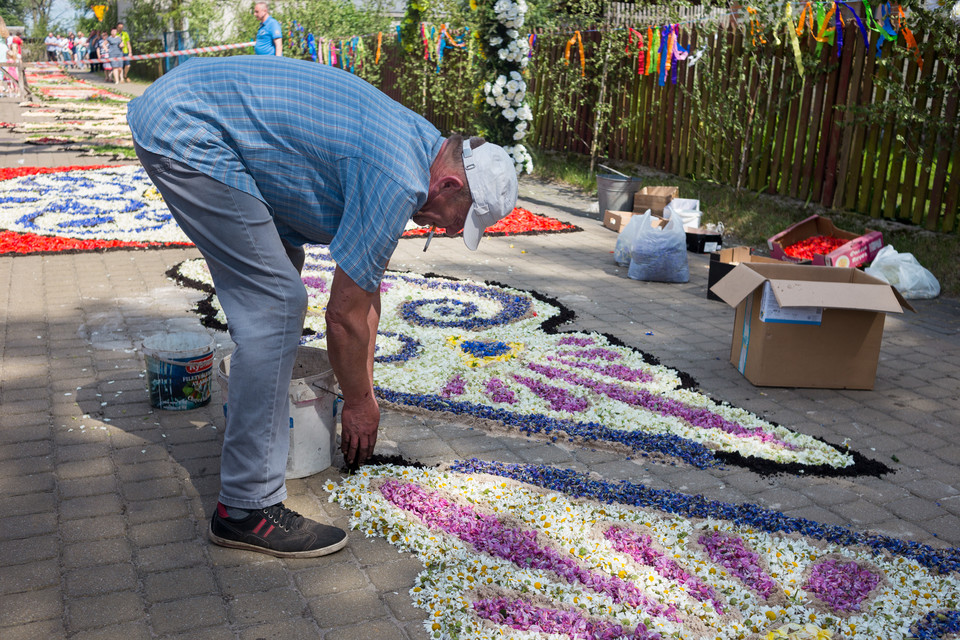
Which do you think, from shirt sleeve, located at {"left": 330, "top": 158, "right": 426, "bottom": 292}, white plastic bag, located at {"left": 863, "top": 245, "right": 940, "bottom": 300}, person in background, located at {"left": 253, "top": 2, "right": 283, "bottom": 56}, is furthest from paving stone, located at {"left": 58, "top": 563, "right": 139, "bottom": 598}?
person in background, located at {"left": 253, "top": 2, "right": 283, "bottom": 56}

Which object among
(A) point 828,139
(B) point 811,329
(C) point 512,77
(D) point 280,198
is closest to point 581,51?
(C) point 512,77

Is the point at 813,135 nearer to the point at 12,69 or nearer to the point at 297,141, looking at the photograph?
the point at 297,141

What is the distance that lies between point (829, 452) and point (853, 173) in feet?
17.8

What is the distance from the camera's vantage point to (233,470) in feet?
9.56

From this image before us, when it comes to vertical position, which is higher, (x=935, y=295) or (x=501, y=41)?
(x=501, y=41)

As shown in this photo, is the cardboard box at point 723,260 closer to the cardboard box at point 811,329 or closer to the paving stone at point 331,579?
the cardboard box at point 811,329

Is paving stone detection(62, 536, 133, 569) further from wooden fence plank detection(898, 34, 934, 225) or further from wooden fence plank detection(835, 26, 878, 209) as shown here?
wooden fence plank detection(835, 26, 878, 209)

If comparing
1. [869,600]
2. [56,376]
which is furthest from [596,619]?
[56,376]

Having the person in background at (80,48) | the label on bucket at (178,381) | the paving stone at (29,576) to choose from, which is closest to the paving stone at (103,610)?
the paving stone at (29,576)

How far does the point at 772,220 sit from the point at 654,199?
130 centimetres

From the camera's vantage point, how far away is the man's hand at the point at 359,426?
10.3 ft

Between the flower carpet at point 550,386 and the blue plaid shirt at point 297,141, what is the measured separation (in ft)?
5.79

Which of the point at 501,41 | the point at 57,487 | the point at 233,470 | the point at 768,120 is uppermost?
the point at 501,41

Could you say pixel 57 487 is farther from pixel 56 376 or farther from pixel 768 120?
pixel 768 120
